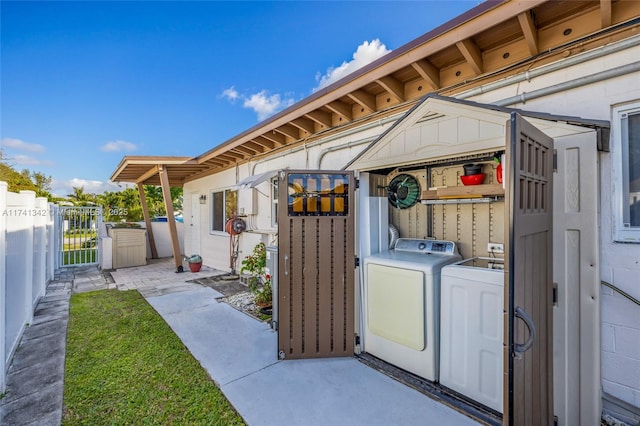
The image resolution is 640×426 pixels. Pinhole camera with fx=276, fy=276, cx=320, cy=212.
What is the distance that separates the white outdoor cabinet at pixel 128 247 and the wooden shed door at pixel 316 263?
305 inches

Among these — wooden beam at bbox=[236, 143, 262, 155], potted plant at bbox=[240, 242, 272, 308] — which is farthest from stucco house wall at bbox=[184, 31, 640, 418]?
wooden beam at bbox=[236, 143, 262, 155]

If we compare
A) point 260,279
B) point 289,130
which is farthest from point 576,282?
point 260,279

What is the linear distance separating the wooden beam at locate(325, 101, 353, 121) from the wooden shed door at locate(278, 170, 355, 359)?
1.35m

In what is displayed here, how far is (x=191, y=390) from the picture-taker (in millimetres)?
2484

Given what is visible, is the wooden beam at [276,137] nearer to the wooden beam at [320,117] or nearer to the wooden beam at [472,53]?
the wooden beam at [320,117]

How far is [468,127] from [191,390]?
3300mm

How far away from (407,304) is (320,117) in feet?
10.1

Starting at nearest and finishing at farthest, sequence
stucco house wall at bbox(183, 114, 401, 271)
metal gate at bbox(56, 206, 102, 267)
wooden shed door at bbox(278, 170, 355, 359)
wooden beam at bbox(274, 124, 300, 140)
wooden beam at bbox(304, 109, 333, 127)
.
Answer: wooden shed door at bbox(278, 170, 355, 359) → stucco house wall at bbox(183, 114, 401, 271) → wooden beam at bbox(304, 109, 333, 127) → wooden beam at bbox(274, 124, 300, 140) → metal gate at bbox(56, 206, 102, 267)

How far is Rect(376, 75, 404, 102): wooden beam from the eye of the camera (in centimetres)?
323

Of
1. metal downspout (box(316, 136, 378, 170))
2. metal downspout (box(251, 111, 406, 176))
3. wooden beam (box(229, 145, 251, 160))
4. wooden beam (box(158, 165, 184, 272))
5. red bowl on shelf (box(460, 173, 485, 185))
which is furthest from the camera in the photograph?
wooden beam (box(158, 165, 184, 272))

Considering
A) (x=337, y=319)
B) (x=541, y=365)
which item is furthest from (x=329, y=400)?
(x=541, y=365)

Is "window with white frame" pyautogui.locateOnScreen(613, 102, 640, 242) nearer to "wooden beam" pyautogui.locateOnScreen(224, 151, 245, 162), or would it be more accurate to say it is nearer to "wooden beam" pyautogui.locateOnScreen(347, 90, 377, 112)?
"wooden beam" pyautogui.locateOnScreen(347, 90, 377, 112)

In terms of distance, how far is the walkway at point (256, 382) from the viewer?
2150 mm

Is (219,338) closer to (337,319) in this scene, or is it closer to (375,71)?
(337,319)
